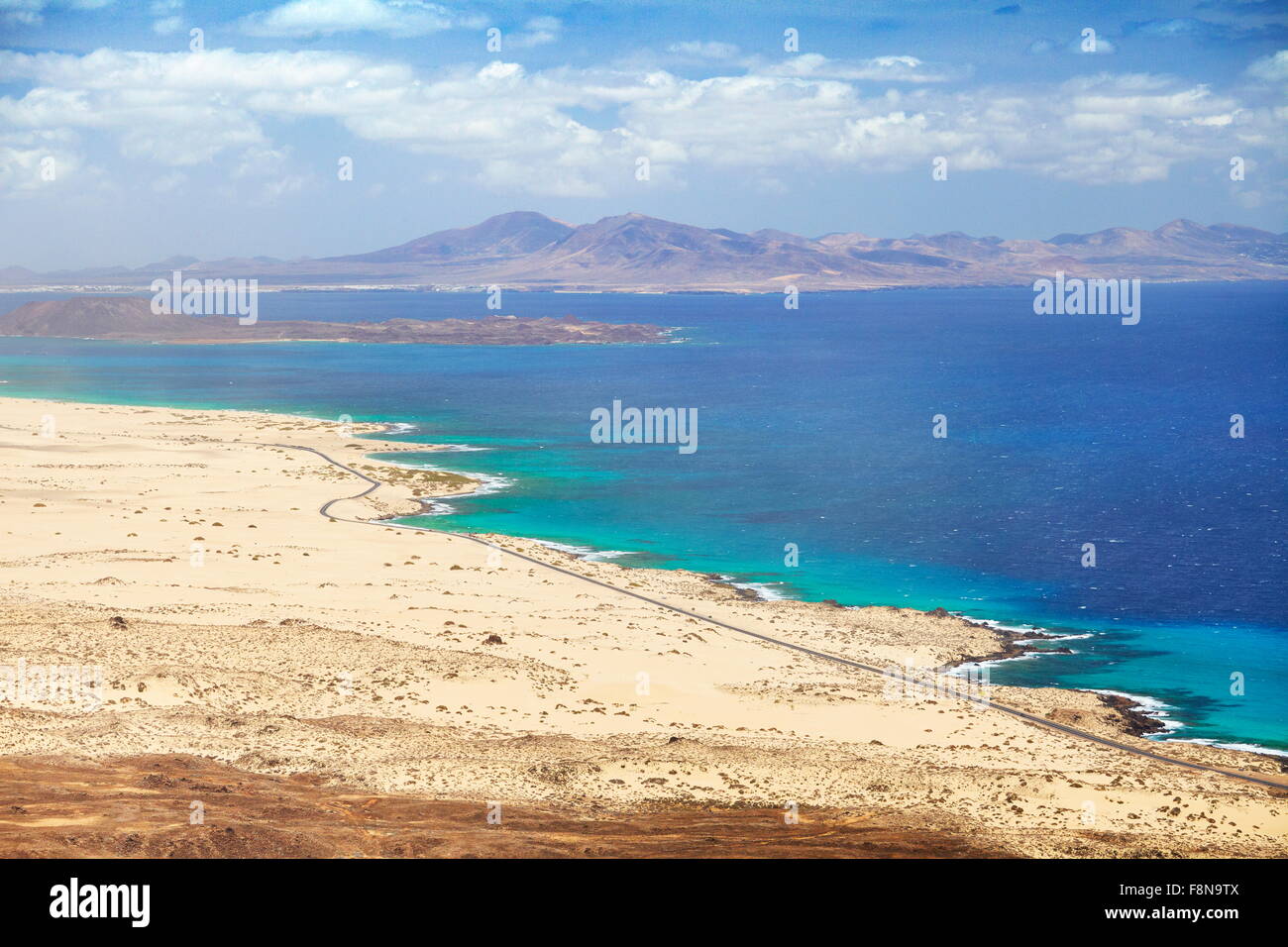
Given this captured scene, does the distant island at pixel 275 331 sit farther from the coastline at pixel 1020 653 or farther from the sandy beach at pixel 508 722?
the sandy beach at pixel 508 722

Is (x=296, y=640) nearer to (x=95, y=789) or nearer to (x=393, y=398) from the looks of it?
(x=95, y=789)

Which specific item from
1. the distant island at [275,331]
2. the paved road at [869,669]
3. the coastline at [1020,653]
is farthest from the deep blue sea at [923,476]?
the distant island at [275,331]

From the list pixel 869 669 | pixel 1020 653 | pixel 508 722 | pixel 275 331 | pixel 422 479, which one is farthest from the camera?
pixel 275 331
